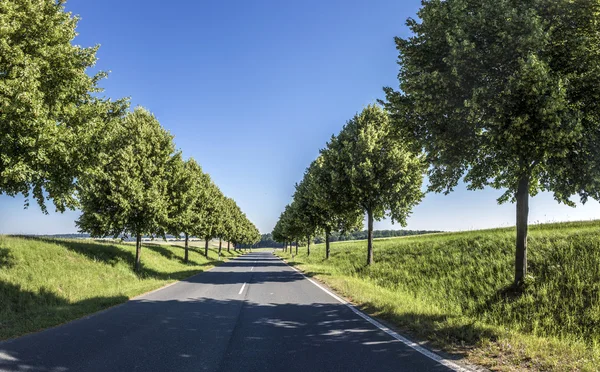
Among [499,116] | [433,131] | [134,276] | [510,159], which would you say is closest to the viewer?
[499,116]

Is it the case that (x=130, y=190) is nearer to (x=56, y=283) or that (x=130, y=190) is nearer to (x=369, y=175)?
(x=56, y=283)

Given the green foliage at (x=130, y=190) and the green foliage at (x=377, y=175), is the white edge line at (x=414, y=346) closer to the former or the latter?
the green foliage at (x=377, y=175)

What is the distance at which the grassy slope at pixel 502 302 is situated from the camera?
5844 mm

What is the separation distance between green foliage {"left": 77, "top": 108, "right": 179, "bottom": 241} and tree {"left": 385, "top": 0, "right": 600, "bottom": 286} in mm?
16970

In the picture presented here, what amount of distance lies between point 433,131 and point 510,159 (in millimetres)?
1993

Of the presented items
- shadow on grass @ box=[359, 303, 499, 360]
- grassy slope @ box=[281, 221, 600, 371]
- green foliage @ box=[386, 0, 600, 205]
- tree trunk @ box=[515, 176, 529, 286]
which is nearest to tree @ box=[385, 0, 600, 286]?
green foliage @ box=[386, 0, 600, 205]

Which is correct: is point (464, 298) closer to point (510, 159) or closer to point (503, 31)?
point (510, 159)

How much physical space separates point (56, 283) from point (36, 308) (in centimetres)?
361

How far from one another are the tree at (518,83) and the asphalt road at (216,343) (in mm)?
5320

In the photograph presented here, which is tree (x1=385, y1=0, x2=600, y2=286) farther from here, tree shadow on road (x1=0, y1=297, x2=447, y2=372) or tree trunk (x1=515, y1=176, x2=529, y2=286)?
tree shadow on road (x1=0, y1=297, x2=447, y2=372)

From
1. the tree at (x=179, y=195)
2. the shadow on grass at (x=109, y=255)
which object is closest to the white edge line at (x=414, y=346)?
the shadow on grass at (x=109, y=255)

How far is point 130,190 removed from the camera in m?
20.2

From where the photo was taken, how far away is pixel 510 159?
8.55 meters

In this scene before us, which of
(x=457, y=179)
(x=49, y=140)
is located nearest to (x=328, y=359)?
(x=457, y=179)
